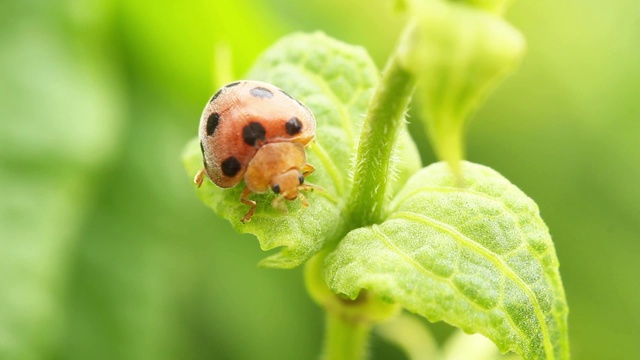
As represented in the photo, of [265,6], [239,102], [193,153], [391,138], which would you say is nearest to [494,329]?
[391,138]

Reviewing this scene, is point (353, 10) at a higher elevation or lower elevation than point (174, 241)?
higher

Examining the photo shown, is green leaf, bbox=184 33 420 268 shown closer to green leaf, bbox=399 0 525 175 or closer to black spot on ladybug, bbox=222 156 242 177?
black spot on ladybug, bbox=222 156 242 177

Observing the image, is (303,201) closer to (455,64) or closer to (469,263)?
(469,263)

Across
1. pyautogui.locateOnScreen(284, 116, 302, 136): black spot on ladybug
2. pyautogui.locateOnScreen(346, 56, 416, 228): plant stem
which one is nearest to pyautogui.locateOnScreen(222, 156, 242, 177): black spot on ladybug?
pyautogui.locateOnScreen(284, 116, 302, 136): black spot on ladybug

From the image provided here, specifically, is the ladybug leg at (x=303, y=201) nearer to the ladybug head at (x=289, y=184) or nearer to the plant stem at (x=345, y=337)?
the ladybug head at (x=289, y=184)

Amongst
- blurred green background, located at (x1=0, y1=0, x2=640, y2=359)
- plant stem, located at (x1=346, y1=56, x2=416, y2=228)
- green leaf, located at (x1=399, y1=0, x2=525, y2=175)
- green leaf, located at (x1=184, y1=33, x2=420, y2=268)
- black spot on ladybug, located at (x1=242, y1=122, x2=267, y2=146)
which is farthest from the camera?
blurred green background, located at (x1=0, y1=0, x2=640, y2=359)

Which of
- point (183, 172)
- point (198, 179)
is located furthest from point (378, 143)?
point (183, 172)

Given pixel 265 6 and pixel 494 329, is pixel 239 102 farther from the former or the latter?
pixel 265 6

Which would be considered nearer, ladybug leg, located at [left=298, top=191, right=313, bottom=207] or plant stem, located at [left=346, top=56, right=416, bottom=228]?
plant stem, located at [left=346, top=56, right=416, bottom=228]
